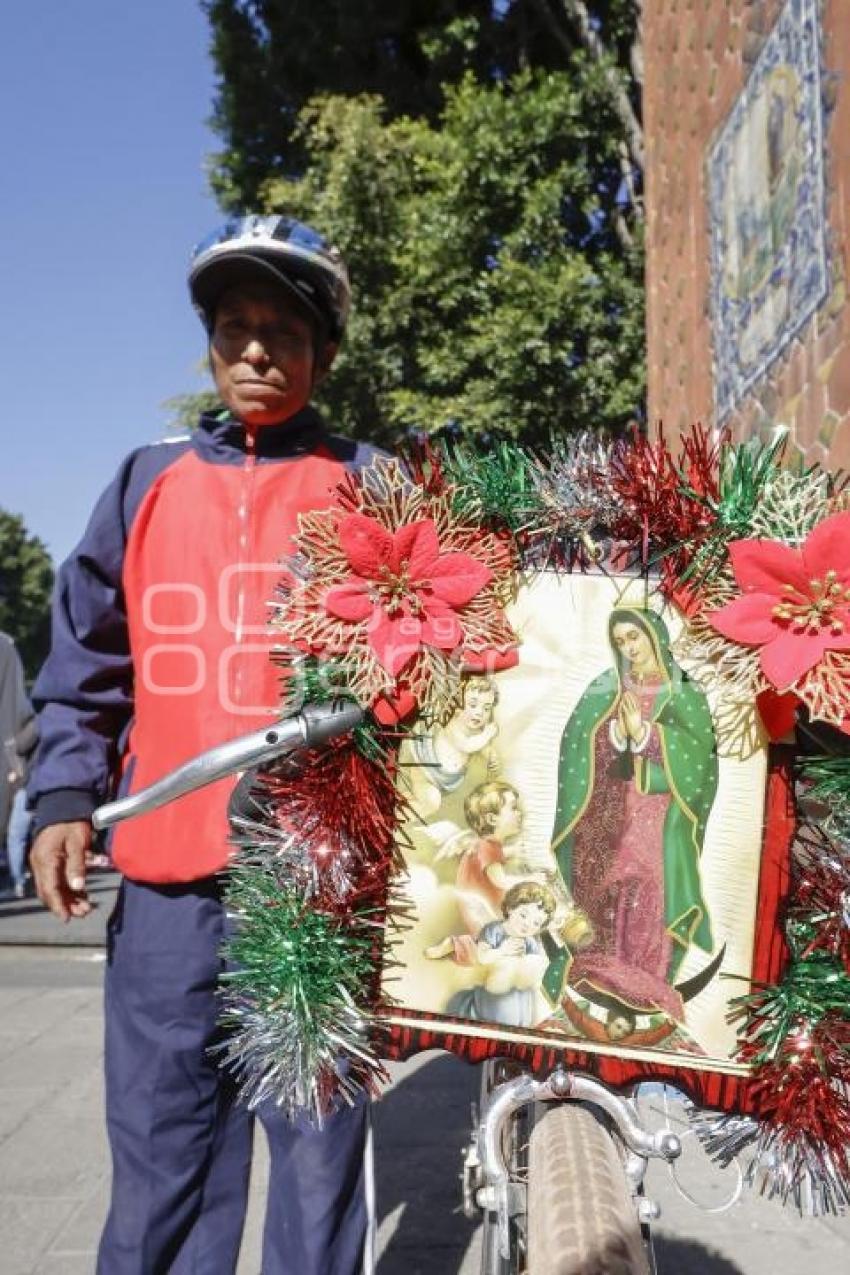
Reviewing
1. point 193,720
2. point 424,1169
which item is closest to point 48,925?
point 424,1169

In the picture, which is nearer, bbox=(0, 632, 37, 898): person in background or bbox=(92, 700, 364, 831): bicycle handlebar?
bbox=(92, 700, 364, 831): bicycle handlebar

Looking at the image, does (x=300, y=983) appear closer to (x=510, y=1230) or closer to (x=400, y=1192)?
(x=510, y=1230)

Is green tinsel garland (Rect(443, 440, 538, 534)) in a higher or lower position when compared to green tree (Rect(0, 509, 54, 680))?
lower

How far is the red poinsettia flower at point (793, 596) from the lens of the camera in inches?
42.8

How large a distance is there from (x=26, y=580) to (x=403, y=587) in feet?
157

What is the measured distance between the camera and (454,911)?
45.9 inches

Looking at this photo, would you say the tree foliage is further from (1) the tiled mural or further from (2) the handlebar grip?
(2) the handlebar grip

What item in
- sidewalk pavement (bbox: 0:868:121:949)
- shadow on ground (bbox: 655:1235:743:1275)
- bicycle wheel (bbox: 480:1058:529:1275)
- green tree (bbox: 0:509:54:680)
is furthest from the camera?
green tree (bbox: 0:509:54:680)

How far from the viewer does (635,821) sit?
114 cm

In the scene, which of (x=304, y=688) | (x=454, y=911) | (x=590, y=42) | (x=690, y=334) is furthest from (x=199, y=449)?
(x=590, y=42)

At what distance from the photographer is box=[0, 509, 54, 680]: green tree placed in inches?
1762

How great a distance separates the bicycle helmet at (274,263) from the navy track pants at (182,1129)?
3.04ft

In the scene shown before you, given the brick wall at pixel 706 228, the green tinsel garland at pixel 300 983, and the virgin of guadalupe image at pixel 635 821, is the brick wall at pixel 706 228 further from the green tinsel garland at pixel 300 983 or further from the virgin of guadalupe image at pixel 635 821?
the green tinsel garland at pixel 300 983

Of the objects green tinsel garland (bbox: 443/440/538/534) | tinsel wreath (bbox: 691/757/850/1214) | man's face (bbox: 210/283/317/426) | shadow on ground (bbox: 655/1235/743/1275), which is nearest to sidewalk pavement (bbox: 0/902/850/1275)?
shadow on ground (bbox: 655/1235/743/1275)
